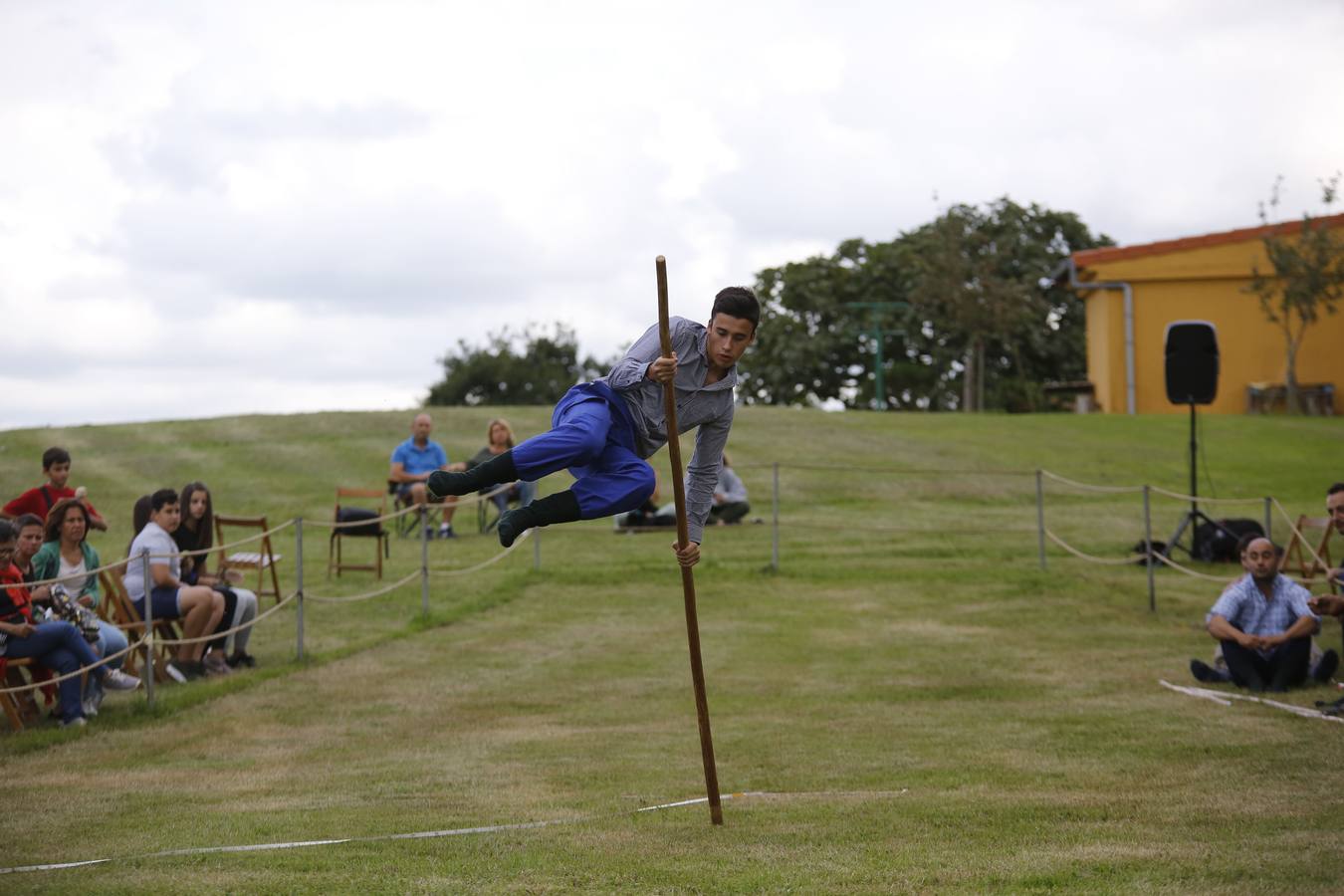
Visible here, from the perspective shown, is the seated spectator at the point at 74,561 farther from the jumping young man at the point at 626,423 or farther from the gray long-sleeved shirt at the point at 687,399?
the gray long-sleeved shirt at the point at 687,399

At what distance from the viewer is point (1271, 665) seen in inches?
429

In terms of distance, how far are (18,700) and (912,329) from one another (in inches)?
1745

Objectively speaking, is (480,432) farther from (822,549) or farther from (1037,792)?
(1037,792)

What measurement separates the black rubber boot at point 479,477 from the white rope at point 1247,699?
607 centimetres

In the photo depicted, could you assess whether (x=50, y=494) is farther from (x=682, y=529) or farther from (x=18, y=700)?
(x=682, y=529)

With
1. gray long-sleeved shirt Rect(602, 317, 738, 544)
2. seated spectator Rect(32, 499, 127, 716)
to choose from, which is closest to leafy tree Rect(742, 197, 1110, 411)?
seated spectator Rect(32, 499, 127, 716)

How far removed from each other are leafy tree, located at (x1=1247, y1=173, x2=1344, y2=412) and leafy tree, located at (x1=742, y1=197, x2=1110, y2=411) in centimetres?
1142

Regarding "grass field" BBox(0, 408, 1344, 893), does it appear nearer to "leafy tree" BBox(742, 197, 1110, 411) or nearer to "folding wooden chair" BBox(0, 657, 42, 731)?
"folding wooden chair" BBox(0, 657, 42, 731)

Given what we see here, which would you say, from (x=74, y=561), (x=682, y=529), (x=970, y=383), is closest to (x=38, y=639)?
(x=74, y=561)

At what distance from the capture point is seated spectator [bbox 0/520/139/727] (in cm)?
912

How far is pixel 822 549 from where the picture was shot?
62.5 feet

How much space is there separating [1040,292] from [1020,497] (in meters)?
28.8

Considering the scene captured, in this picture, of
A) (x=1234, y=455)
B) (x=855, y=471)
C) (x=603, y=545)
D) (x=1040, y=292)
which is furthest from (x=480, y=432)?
(x=1040, y=292)

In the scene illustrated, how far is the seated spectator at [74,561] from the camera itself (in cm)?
1005
